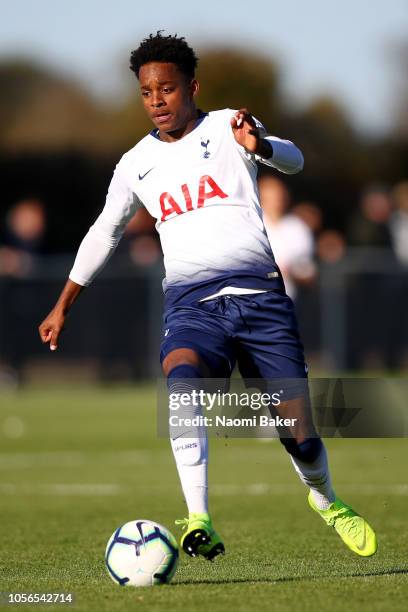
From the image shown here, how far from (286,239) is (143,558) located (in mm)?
8149

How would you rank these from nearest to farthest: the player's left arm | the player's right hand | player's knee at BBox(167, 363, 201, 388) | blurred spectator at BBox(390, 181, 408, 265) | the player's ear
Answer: player's knee at BBox(167, 363, 201, 388) < the player's left arm < the player's ear < the player's right hand < blurred spectator at BBox(390, 181, 408, 265)

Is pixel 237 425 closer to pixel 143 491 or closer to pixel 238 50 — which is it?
pixel 143 491

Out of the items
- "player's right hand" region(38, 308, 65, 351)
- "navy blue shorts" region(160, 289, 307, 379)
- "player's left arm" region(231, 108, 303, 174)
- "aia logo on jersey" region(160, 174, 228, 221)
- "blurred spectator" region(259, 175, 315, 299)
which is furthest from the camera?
"blurred spectator" region(259, 175, 315, 299)

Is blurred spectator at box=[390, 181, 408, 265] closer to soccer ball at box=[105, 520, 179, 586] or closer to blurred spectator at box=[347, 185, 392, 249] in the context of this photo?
blurred spectator at box=[347, 185, 392, 249]

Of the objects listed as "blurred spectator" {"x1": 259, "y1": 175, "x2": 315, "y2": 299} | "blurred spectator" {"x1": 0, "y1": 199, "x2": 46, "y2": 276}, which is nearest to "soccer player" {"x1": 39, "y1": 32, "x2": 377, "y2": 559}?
"blurred spectator" {"x1": 259, "y1": 175, "x2": 315, "y2": 299}

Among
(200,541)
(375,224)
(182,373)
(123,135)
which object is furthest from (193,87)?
(123,135)

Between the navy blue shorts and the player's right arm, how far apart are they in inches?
24.8

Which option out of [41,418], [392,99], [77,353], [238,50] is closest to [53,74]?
[238,50]

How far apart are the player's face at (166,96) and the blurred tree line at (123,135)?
19343 millimetres

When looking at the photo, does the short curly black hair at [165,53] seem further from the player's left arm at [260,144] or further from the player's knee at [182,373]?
the player's knee at [182,373]

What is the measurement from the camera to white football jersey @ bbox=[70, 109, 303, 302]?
7.09m

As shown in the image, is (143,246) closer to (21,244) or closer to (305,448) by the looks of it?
(21,244)

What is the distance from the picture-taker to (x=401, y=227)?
2245 centimetres

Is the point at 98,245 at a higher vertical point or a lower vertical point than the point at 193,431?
higher
